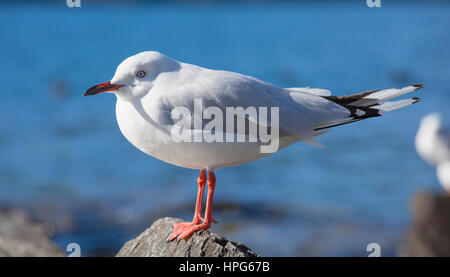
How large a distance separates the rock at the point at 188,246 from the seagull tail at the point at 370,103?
0.96 meters

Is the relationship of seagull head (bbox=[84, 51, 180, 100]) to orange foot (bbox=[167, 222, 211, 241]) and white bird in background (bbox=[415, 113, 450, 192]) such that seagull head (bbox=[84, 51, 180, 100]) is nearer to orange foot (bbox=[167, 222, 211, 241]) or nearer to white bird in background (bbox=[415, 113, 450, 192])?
orange foot (bbox=[167, 222, 211, 241])

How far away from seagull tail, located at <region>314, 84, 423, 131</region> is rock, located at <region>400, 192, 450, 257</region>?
321 cm

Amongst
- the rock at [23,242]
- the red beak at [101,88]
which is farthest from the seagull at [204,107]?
the rock at [23,242]

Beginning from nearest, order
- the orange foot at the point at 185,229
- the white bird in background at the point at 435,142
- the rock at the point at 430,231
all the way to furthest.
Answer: the orange foot at the point at 185,229 → the rock at the point at 430,231 → the white bird in background at the point at 435,142

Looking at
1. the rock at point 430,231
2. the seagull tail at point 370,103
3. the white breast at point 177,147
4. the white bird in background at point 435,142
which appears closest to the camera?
the white breast at point 177,147

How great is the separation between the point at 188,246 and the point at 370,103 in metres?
1.56

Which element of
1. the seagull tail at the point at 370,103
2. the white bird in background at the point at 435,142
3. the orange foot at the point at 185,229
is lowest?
the orange foot at the point at 185,229

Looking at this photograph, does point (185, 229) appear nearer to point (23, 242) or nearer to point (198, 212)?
point (198, 212)

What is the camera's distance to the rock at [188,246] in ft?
10.9

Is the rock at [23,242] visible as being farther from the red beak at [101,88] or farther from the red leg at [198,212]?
the red beak at [101,88]

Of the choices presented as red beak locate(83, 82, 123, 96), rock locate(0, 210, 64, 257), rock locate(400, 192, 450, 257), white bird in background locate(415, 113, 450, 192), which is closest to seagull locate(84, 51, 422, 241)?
red beak locate(83, 82, 123, 96)

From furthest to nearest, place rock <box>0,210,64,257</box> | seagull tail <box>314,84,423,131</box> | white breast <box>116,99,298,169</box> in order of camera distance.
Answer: rock <box>0,210,64,257</box> → seagull tail <box>314,84,423,131</box> → white breast <box>116,99,298,169</box>

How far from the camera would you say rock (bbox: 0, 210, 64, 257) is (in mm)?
5028

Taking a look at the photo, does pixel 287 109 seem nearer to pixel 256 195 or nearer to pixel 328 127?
pixel 328 127
